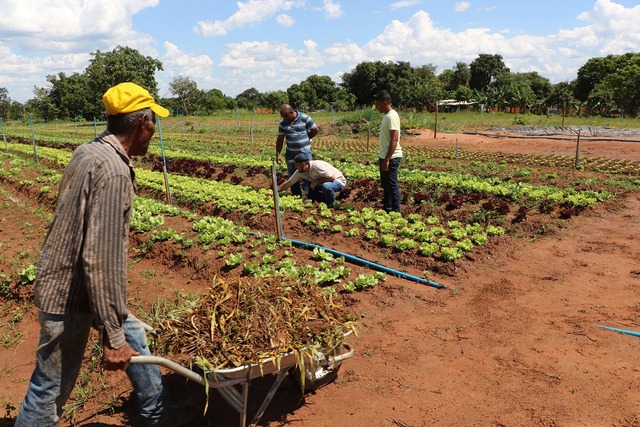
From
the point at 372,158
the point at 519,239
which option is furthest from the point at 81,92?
the point at 519,239

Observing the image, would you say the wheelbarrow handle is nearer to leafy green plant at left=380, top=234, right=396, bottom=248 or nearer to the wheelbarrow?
the wheelbarrow

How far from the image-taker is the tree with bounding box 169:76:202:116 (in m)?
59.3

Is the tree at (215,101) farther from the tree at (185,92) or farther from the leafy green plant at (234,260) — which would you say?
the leafy green plant at (234,260)

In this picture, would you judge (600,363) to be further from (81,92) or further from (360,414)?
(81,92)

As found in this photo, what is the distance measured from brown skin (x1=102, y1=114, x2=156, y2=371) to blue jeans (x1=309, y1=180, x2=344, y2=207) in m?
6.41

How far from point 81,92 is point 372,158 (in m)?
56.5

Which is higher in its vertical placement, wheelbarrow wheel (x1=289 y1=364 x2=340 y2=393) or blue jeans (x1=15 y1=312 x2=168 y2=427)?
blue jeans (x1=15 y1=312 x2=168 y2=427)

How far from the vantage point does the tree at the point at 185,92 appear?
194ft

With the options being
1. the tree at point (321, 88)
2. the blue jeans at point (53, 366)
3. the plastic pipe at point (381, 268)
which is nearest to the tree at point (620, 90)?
the tree at point (321, 88)

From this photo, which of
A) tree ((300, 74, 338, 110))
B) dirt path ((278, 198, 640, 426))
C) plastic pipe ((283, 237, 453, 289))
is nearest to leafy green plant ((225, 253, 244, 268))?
plastic pipe ((283, 237, 453, 289))

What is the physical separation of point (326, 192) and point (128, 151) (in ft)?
21.6

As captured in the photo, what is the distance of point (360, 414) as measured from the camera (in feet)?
12.8

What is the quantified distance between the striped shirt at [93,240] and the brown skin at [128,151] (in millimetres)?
51

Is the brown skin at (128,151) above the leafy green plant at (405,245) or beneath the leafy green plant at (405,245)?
above
